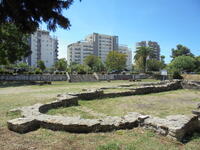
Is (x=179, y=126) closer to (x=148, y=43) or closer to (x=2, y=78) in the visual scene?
(x=2, y=78)

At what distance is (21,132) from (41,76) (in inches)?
1225

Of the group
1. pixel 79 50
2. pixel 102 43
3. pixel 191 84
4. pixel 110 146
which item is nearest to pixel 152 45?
→ pixel 102 43

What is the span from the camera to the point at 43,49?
98.8 m

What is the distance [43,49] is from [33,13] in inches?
3968

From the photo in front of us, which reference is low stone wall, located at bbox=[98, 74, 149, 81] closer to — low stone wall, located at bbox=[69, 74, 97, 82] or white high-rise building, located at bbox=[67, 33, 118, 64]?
low stone wall, located at bbox=[69, 74, 97, 82]

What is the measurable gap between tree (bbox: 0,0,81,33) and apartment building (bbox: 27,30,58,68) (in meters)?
96.7

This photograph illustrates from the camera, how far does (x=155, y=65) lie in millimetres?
81938

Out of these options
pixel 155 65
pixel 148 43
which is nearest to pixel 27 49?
pixel 155 65

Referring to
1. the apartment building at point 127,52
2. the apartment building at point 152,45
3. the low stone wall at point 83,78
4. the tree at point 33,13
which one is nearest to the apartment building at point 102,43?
the apartment building at point 127,52

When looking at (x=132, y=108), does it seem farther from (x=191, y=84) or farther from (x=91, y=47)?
(x=91, y=47)

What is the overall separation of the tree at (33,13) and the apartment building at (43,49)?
96.7 m

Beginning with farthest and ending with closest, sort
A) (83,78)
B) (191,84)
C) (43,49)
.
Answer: (43,49) < (83,78) < (191,84)

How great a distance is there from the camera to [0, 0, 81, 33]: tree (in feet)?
9.30

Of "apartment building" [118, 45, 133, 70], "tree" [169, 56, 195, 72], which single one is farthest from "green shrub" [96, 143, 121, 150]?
"apartment building" [118, 45, 133, 70]
